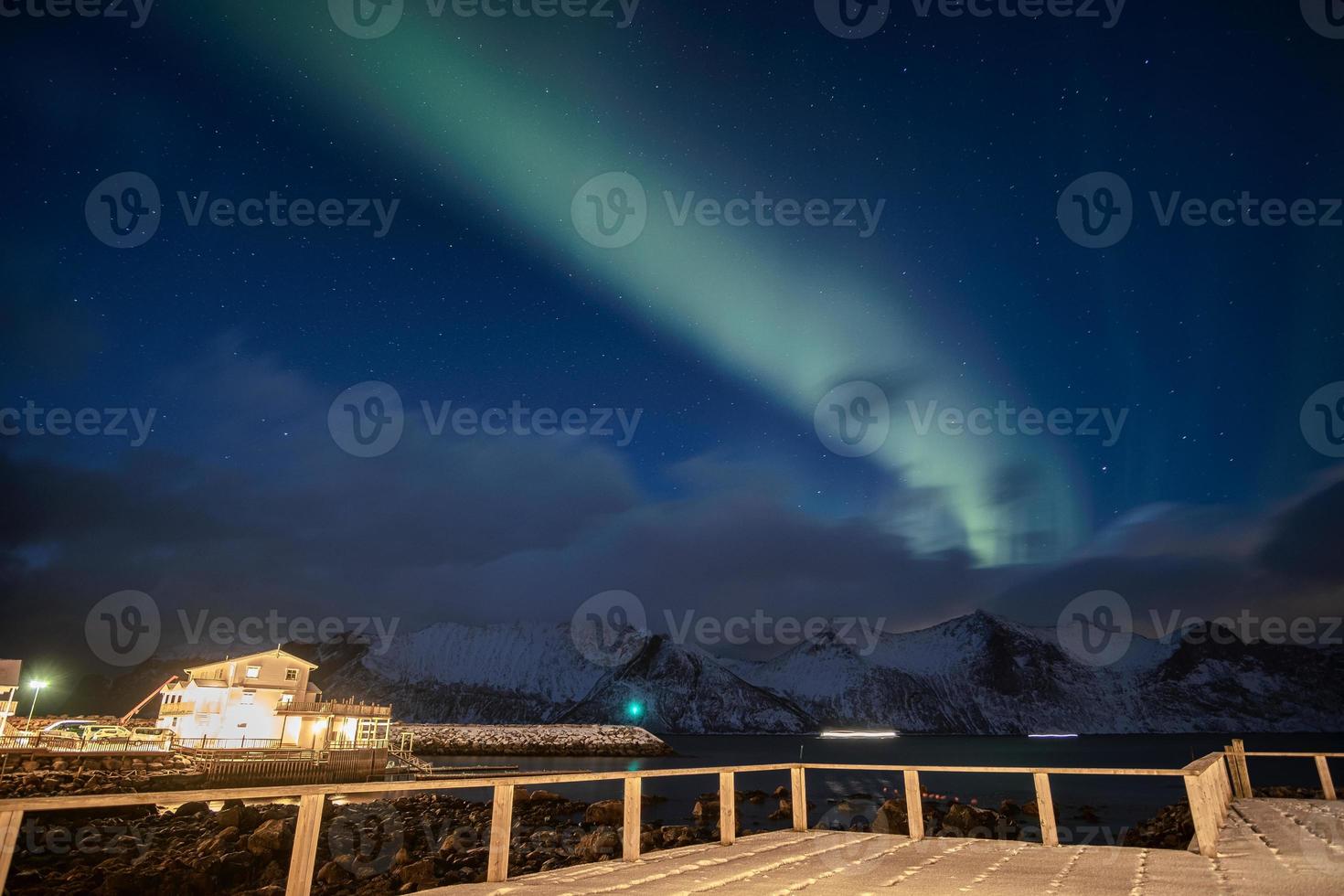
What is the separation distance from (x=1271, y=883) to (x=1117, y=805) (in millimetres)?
51566

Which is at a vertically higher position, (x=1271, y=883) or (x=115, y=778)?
(x=1271, y=883)

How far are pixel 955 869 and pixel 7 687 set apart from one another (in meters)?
54.6

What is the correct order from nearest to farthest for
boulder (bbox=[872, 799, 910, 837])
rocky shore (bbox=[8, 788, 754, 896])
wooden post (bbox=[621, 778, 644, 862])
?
1. wooden post (bbox=[621, 778, 644, 862])
2. rocky shore (bbox=[8, 788, 754, 896])
3. boulder (bbox=[872, 799, 910, 837])

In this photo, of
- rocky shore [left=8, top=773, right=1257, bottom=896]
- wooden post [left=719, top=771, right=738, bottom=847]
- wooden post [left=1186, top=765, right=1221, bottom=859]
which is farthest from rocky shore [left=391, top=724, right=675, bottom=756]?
wooden post [left=1186, top=765, right=1221, bottom=859]

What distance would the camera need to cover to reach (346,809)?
35219 mm

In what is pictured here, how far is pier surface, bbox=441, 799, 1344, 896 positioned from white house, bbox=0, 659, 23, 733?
168 feet

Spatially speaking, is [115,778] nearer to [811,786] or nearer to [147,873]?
[147,873]

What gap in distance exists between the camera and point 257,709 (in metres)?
45.6

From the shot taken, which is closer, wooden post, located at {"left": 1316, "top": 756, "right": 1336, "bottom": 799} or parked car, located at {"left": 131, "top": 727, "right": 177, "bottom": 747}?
wooden post, located at {"left": 1316, "top": 756, "right": 1336, "bottom": 799}

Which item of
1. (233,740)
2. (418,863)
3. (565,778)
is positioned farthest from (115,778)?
(565,778)

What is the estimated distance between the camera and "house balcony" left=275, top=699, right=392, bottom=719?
45938mm

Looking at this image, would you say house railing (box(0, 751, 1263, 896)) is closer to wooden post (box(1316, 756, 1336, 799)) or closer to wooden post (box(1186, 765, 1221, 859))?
wooden post (box(1186, 765, 1221, 859))

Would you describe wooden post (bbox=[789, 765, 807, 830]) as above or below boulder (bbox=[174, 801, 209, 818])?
above

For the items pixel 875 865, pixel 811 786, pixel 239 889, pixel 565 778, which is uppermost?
pixel 565 778
